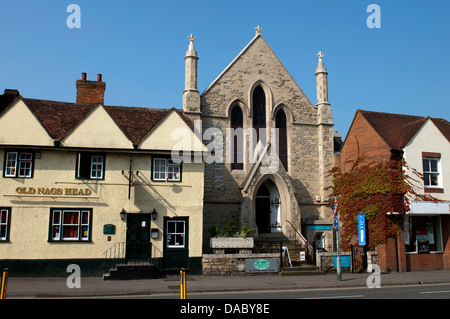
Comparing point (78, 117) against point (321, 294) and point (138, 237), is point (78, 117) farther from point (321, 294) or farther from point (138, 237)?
point (321, 294)

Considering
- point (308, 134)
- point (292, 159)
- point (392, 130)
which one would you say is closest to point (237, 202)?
point (292, 159)

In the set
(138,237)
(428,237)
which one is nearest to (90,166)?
(138,237)

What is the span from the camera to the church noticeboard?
20078 millimetres

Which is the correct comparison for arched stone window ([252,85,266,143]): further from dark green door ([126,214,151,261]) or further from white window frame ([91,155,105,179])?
white window frame ([91,155,105,179])

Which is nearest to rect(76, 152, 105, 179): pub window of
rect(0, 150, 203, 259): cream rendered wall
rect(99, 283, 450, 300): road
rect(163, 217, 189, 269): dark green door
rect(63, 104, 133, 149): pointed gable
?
rect(0, 150, 203, 259): cream rendered wall

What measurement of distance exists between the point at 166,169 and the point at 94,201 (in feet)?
12.0

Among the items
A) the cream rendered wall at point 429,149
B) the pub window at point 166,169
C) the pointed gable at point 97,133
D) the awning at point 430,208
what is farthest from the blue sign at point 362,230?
the pointed gable at point 97,133

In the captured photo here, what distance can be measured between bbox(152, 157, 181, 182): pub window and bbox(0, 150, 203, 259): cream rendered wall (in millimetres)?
264

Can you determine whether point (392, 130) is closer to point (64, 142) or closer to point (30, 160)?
point (64, 142)

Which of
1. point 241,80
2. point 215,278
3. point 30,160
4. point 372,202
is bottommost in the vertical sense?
point 215,278

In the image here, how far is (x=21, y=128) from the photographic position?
19.7 meters

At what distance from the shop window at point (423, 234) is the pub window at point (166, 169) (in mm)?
13058
